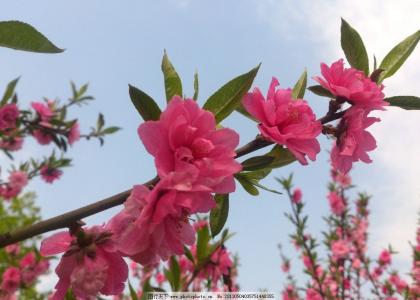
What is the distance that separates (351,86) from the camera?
132cm

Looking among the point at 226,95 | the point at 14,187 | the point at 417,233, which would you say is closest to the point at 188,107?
the point at 226,95

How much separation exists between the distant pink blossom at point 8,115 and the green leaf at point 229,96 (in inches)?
123

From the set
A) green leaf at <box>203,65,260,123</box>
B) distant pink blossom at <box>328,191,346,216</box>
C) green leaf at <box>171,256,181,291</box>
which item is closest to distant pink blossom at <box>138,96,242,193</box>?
green leaf at <box>203,65,260,123</box>

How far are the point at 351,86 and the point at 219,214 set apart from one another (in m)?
0.54

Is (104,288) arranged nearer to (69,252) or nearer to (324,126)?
(69,252)

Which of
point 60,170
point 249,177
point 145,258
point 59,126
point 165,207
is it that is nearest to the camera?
point 165,207

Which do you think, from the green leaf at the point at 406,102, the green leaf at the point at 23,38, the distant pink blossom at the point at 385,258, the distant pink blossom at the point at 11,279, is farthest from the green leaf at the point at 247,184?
the distant pink blossom at the point at 385,258

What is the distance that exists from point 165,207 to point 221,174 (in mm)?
145

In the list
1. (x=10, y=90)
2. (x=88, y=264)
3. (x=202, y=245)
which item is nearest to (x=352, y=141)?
(x=88, y=264)

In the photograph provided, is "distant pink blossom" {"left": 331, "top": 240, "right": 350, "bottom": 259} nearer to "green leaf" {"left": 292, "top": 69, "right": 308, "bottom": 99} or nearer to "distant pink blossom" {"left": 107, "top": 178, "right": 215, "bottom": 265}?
"green leaf" {"left": 292, "top": 69, "right": 308, "bottom": 99}

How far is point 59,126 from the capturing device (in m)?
5.55

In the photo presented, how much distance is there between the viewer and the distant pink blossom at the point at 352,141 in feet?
4.34

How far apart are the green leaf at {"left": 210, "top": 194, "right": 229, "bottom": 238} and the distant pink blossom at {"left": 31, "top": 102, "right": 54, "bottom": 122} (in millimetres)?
4523

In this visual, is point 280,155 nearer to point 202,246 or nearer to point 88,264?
point 88,264
